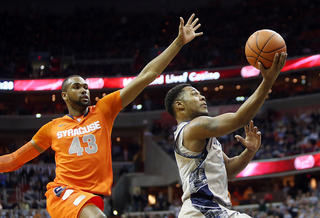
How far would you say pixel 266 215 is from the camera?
595 inches

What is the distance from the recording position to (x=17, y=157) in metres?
4.26

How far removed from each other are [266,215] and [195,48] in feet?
49.0

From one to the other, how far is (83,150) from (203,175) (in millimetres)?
1308

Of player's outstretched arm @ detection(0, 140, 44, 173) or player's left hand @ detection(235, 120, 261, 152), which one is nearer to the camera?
player's left hand @ detection(235, 120, 261, 152)

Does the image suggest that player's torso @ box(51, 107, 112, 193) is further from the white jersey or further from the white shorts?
the white shorts

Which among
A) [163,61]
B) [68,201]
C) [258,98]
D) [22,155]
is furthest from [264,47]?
[22,155]

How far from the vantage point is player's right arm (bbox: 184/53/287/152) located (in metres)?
3.02

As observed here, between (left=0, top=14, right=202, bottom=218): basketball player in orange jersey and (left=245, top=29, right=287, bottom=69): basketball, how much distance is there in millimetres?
633

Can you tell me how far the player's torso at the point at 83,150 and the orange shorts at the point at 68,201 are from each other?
3.6 inches

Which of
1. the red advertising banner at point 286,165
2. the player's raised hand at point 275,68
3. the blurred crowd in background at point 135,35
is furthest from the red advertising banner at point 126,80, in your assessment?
the player's raised hand at point 275,68

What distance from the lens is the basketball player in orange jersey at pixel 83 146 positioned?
3.72 meters

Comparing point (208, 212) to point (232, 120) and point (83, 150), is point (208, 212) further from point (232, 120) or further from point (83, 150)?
point (83, 150)

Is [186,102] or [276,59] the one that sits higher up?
[276,59]

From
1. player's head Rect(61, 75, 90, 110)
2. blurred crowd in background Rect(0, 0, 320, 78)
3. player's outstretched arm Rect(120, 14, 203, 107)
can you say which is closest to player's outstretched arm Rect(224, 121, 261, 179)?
player's outstretched arm Rect(120, 14, 203, 107)
